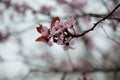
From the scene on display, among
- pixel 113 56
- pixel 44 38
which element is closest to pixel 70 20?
pixel 44 38

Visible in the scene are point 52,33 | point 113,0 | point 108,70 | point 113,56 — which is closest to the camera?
point 52,33

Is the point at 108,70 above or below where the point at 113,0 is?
below

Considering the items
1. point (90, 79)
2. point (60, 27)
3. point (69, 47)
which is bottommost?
point (90, 79)

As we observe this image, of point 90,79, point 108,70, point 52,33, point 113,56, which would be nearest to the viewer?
point 52,33

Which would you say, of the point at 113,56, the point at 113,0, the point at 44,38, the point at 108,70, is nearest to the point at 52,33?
the point at 44,38

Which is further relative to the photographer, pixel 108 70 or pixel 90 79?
pixel 108 70

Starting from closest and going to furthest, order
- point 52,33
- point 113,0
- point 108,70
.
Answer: point 52,33 → point 113,0 → point 108,70

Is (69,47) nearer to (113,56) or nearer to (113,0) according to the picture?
(113,0)

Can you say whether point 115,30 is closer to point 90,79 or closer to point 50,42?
point 90,79

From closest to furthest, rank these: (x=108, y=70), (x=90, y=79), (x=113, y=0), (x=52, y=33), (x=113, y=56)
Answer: (x=52, y=33)
(x=90, y=79)
(x=113, y=0)
(x=108, y=70)
(x=113, y=56)
